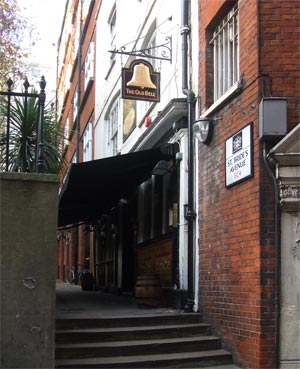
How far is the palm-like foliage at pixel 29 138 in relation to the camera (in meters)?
9.96

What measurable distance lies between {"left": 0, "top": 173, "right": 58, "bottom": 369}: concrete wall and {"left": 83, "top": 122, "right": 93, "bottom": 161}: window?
16.5 meters

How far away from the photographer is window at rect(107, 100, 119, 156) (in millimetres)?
17203

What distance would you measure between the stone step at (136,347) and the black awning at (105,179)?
132 inches

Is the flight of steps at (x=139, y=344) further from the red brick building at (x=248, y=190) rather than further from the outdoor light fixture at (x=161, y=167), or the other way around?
the outdoor light fixture at (x=161, y=167)

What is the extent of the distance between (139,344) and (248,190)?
253 cm

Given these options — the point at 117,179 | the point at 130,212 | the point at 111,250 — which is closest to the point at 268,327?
the point at 117,179

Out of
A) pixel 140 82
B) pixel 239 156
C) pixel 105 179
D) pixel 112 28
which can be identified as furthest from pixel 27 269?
pixel 112 28

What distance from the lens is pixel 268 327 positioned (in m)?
6.34

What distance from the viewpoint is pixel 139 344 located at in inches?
287

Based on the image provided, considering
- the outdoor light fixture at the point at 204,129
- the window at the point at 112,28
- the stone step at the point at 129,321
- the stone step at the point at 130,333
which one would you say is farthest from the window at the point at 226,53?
the window at the point at 112,28

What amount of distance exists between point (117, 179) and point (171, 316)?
4119 millimetres

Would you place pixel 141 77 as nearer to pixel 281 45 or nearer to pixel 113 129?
pixel 281 45

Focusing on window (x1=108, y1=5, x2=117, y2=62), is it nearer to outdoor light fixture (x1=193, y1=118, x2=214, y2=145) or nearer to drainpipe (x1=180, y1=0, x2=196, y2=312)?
drainpipe (x1=180, y1=0, x2=196, y2=312)

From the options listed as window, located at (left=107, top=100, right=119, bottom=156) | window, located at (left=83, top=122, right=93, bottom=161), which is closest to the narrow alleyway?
window, located at (left=107, top=100, right=119, bottom=156)
